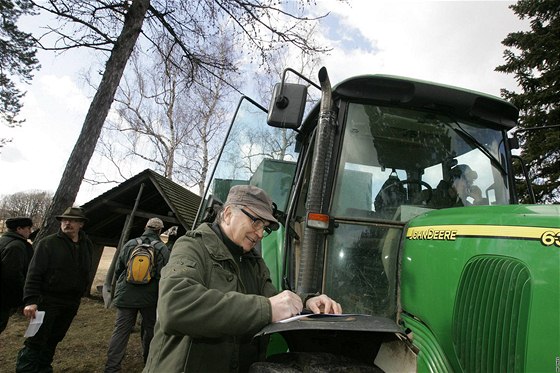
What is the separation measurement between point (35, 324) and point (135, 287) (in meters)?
1.16

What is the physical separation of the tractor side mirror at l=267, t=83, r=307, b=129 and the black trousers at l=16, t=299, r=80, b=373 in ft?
11.7

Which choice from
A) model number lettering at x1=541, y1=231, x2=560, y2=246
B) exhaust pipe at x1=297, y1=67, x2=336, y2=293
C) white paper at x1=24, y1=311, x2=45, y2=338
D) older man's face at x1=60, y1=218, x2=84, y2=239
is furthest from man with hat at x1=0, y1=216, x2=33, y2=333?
model number lettering at x1=541, y1=231, x2=560, y2=246

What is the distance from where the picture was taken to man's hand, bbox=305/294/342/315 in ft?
6.09

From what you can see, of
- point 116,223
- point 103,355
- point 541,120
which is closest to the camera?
point 103,355

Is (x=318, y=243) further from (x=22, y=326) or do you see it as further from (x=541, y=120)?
(x=541, y=120)

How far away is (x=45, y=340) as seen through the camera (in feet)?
13.8

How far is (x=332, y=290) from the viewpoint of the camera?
2459 millimetres

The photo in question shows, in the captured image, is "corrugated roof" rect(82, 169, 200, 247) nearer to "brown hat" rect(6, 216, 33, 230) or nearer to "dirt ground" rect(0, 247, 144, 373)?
"dirt ground" rect(0, 247, 144, 373)

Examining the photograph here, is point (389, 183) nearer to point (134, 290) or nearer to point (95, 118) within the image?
point (134, 290)

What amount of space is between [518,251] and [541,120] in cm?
1124

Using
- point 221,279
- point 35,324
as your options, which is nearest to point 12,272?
point 35,324

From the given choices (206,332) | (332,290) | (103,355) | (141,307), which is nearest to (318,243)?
(332,290)

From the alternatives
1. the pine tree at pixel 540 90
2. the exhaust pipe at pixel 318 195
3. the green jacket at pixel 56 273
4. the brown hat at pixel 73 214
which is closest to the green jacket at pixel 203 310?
the exhaust pipe at pixel 318 195

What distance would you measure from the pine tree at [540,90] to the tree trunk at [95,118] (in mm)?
10038
